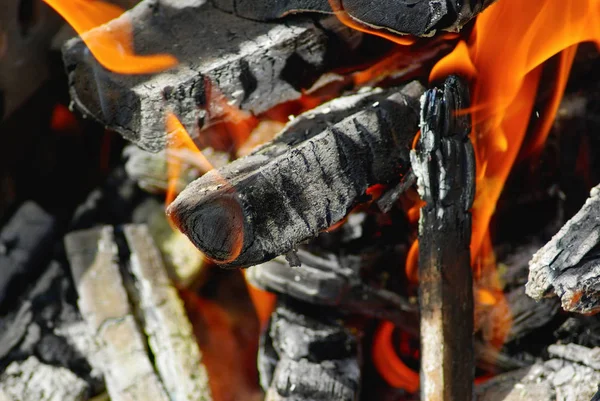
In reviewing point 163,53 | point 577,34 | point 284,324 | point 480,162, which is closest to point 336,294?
point 284,324

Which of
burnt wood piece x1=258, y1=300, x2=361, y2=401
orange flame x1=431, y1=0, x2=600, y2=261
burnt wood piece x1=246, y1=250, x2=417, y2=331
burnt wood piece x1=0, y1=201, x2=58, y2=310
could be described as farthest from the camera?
burnt wood piece x1=0, y1=201, x2=58, y2=310

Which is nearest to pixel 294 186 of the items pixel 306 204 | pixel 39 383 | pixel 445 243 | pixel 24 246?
pixel 306 204

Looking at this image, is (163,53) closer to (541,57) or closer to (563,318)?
(541,57)

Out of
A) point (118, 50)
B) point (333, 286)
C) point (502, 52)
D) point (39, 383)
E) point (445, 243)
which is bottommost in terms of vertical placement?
point (39, 383)

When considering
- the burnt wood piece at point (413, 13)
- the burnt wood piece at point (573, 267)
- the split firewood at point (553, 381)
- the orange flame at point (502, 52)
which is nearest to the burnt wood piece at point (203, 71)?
the burnt wood piece at point (413, 13)

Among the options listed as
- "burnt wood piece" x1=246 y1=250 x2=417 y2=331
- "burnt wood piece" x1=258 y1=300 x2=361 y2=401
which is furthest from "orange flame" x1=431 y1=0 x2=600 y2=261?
"burnt wood piece" x1=258 y1=300 x2=361 y2=401

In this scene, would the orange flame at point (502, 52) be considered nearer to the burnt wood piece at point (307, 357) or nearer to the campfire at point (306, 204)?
the campfire at point (306, 204)

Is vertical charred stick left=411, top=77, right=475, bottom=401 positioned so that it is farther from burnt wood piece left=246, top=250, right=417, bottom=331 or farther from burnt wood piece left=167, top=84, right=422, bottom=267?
burnt wood piece left=246, top=250, right=417, bottom=331

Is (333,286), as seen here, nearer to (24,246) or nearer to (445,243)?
(445,243)
